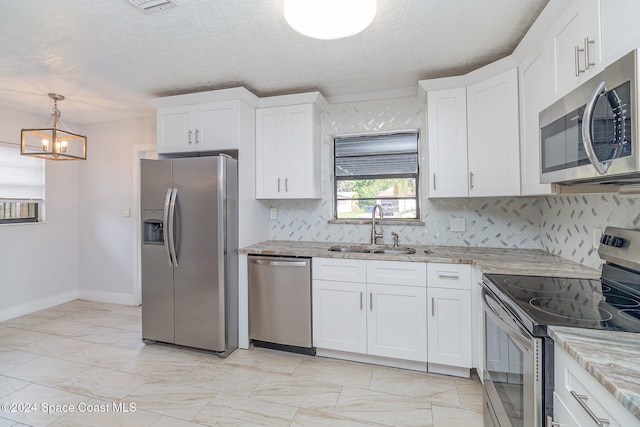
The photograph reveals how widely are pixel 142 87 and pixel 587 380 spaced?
361cm

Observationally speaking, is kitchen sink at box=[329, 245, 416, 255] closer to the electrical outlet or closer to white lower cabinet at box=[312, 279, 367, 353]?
white lower cabinet at box=[312, 279, 367, 353]

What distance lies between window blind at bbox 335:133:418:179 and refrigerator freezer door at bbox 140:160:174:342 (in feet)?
5.56

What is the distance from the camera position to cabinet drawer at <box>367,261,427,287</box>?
7.72 feet

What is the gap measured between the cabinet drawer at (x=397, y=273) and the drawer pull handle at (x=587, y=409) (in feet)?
4.64

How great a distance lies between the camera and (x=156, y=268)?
9.17 ft

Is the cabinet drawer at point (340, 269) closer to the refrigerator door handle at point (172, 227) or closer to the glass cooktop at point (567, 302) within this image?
the glass cooktop at point (567, 302)

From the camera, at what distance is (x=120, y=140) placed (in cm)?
404

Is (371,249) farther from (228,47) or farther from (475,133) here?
(228,47)

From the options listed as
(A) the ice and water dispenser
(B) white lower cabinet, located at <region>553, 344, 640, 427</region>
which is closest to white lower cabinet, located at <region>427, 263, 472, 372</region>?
(B) white lower cabinet, located at <region>553, 344, 640, 427</region>

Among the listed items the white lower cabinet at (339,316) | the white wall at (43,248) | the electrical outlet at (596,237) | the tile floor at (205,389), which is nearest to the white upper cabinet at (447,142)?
the electrical outlet at (596,237)

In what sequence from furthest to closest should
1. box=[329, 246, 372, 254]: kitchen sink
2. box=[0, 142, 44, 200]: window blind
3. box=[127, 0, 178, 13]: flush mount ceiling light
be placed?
box=[0, 142, 44, 200]: window blind, box=[329, 246, 372, 254]: kitchen sink, box=[127, 0, 178, 13]: flush mount ceiling light

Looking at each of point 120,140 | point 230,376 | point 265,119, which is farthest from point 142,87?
point 230,376

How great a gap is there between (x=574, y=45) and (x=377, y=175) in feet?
6.10

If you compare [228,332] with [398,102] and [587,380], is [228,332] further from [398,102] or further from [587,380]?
[398,102]
